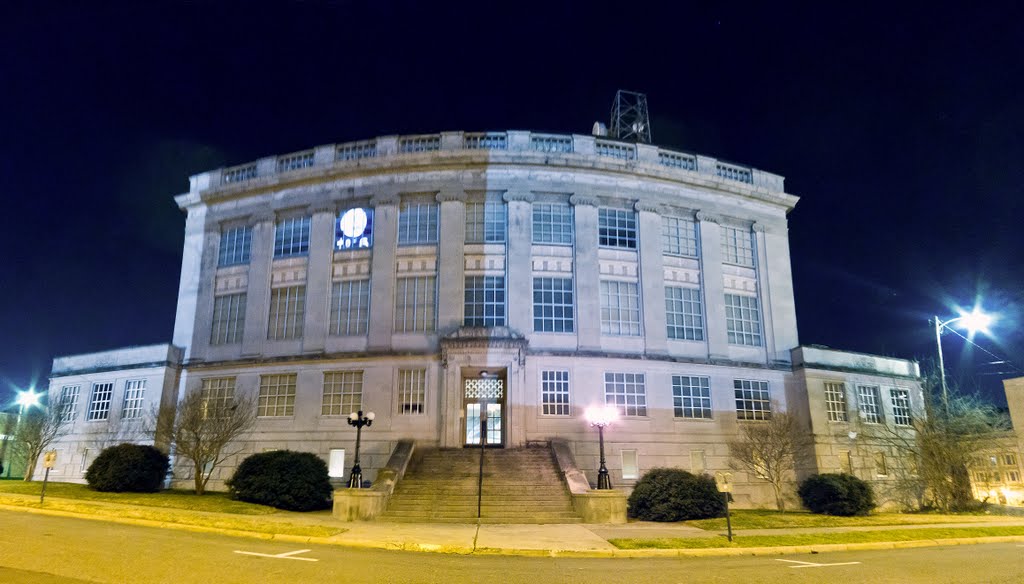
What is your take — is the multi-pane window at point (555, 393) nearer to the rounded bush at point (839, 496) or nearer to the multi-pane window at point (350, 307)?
the multi-pane window at point (350, 307)

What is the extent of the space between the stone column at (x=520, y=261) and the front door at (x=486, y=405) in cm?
304

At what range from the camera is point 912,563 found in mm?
12570

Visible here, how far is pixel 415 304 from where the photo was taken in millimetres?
30688

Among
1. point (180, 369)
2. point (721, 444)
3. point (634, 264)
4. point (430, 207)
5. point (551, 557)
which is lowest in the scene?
point (551, 557)

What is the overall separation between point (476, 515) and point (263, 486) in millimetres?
8010

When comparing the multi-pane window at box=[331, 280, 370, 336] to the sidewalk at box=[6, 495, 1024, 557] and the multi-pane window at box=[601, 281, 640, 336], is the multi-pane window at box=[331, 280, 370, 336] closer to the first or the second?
the sidewalk at box=[6, 495, 1024, 557]

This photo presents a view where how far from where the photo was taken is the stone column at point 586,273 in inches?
1178

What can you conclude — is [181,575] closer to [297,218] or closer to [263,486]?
[263,486]

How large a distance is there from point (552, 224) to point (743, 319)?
38.7 feet

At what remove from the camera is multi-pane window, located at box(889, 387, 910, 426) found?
32906 mm

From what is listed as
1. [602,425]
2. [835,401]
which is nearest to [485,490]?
[602,425]

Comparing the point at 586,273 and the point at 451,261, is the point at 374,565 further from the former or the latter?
the point at 586,273

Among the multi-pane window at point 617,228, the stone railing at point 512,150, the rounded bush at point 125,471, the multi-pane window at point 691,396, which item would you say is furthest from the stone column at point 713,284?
the rounded bush at point 125,471

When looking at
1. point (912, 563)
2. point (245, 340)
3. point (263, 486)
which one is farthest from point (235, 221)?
point (912, 563)
